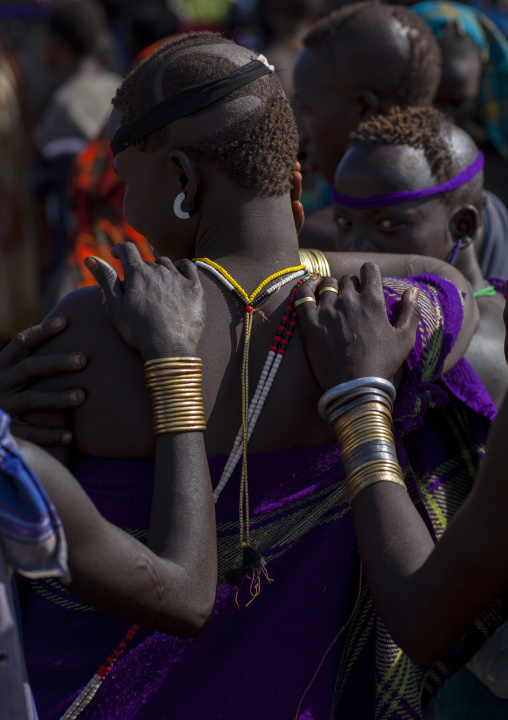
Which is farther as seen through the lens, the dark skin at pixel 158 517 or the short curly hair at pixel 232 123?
the short curly hair at pixel 232 123

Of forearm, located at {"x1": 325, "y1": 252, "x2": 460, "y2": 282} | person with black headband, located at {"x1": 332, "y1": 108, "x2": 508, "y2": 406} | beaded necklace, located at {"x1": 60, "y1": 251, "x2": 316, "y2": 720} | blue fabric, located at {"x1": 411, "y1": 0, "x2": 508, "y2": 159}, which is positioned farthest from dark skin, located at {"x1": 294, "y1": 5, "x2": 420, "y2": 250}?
beaded necklace, located at {"x1": 60, "y1": 251, "x2": 316, "y2": 720}

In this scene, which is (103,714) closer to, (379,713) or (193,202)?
(379,713)

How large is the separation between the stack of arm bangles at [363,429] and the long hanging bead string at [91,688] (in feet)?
1.92

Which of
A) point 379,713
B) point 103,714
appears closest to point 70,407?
point 103,714

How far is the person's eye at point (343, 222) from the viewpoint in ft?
10.4

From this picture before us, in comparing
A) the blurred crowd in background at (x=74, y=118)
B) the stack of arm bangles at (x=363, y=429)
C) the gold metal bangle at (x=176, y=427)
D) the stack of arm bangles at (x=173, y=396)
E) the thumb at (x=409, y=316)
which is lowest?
the blurred crowd in background at (x=74, y=118)

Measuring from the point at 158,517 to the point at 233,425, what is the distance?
294 mm

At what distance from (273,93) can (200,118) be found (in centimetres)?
20

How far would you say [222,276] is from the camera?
2.06 metres

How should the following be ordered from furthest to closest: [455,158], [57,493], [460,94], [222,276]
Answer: [460,94] < [455,158] < [222,276] < [57,493]

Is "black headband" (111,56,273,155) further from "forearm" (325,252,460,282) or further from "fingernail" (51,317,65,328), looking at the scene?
"forearm" (325,252,460,282)

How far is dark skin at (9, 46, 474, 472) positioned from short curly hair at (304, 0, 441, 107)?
2249mm

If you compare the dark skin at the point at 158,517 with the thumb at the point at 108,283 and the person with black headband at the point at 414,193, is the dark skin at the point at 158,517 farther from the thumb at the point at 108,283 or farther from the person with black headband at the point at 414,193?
the person with black headband at the point at 414,193

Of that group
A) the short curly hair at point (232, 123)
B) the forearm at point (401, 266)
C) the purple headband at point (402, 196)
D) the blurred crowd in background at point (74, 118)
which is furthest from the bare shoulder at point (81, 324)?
the blurred crowd in background at point (74, 118)
